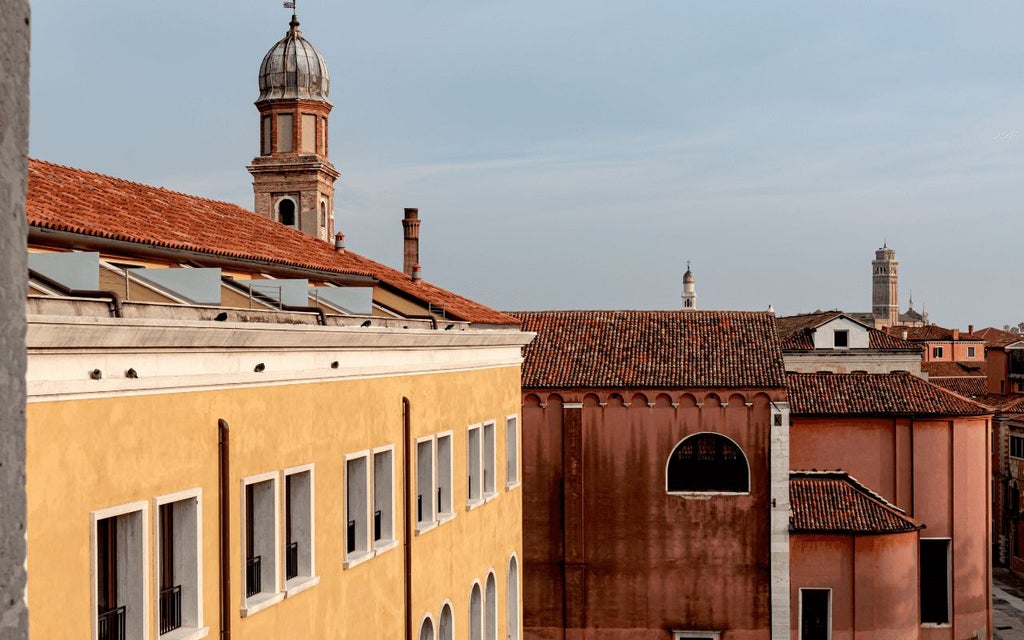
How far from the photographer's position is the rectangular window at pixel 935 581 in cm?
2916

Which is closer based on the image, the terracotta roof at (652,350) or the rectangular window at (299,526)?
the rectangular window at (299,526)

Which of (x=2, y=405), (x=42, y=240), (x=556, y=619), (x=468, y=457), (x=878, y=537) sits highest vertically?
(x=42, y=240)

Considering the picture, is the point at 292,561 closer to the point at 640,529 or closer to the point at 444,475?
the point at 444,475

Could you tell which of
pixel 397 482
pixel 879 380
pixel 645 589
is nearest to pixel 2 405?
pixel 397 482

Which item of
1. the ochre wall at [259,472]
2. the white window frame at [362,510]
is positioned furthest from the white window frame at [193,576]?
the white window frame at [362,510]

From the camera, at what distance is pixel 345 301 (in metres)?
13.3

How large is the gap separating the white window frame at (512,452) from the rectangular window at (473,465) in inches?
77.8

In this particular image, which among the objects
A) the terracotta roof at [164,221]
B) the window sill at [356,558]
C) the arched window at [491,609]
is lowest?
the arched window at [491,609]

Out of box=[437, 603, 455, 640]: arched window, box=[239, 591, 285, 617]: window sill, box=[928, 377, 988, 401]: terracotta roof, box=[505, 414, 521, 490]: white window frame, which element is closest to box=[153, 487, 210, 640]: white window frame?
box=[239, 591, 285, 617]: window sill

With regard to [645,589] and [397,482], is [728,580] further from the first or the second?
[397,482]

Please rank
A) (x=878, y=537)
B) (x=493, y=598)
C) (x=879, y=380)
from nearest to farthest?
(x=493, y=598) < (x=878, y=537) < (x=879, y=380)

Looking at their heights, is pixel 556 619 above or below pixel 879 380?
below

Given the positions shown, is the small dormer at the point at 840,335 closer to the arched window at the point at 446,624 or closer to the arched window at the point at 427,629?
the arched window at the point at 446,624

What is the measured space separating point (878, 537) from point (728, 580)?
11.3 feet
